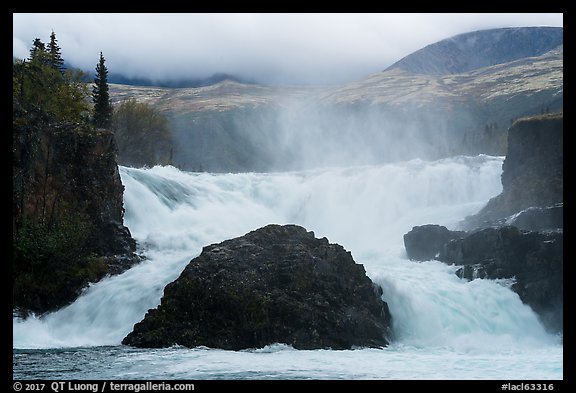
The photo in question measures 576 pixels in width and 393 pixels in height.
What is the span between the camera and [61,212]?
30.6 m

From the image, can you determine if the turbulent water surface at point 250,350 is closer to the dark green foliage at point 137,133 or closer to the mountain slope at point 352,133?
the dark green foliage at point 137,133

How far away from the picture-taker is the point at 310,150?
145875 millimetres

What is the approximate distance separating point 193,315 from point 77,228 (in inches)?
401

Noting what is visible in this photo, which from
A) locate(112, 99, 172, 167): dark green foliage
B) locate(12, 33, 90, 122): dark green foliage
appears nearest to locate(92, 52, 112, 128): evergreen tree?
locate(12, 33, 90, 122): dark green foliage

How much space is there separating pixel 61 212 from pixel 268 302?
1269 centimetres

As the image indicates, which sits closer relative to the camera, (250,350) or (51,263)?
(250,350)

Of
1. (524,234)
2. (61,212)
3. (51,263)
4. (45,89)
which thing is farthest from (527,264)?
(45,89)

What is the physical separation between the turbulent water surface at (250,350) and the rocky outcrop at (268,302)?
0.80 meters

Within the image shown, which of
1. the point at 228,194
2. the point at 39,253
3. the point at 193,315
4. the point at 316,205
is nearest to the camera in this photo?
the point at 193,315

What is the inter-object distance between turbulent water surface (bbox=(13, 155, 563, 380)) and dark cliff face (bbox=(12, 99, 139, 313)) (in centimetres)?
116

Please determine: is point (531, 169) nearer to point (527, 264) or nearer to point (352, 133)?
point (527, 264)
